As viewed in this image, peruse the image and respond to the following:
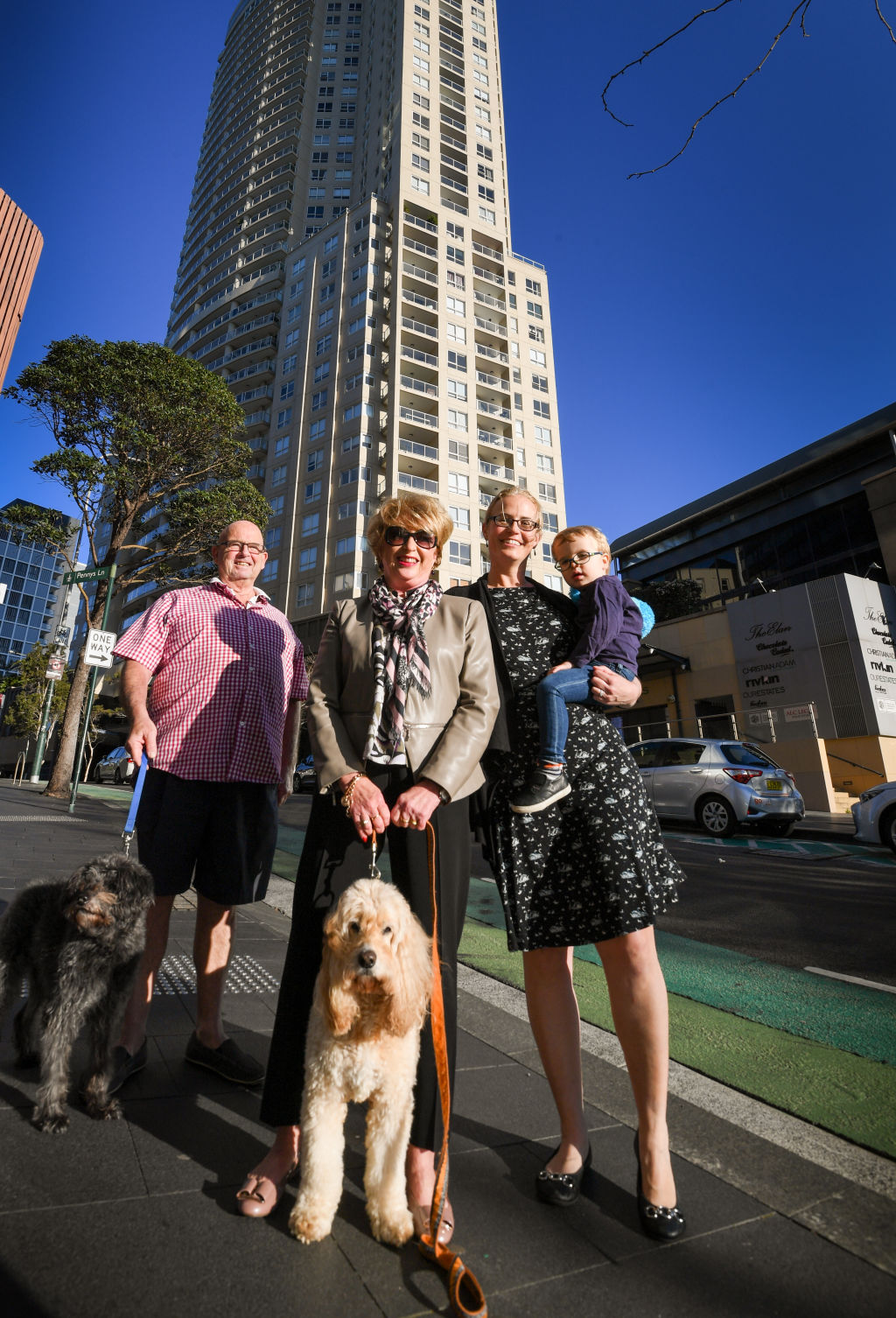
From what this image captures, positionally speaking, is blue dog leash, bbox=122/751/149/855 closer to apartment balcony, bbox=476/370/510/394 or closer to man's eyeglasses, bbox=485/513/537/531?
man's eyeglasses, bbox=485/513/537/531

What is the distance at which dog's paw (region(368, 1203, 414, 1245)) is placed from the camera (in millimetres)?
1557

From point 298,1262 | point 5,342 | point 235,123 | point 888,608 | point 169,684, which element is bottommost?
point 298,1262

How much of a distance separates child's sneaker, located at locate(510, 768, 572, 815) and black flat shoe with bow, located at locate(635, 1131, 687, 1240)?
3.53 feet

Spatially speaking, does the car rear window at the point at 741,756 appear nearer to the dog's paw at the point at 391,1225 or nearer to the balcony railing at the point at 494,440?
the dog's paw at the point at 391,1225

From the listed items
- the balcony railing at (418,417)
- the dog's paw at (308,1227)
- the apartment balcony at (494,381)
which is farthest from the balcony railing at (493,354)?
the dog's paw at (308,1227)

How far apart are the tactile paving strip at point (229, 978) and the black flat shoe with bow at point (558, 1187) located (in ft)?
7.05

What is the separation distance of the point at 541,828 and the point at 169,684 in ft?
5.76

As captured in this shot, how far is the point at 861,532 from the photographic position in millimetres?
26812

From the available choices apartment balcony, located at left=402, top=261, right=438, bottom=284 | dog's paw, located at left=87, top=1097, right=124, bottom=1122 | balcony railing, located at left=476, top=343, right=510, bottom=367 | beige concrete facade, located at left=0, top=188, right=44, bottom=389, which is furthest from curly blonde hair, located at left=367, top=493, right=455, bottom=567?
apartment balcony, located at left=402, top=261, right=438, bottom=284

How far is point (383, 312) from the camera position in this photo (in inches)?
1869

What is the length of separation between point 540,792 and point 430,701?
479mm

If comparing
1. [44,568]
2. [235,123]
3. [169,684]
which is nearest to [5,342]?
[169,684]

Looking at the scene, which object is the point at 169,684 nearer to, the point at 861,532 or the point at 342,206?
the point at 861,532

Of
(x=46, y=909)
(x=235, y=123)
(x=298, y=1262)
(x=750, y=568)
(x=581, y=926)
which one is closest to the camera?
(x=298, y=1262)
